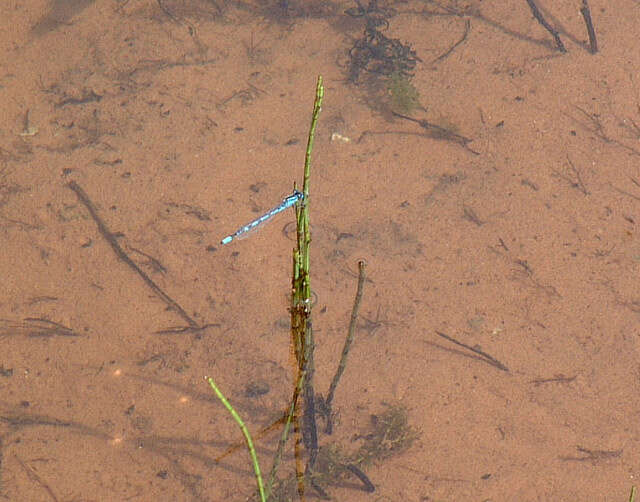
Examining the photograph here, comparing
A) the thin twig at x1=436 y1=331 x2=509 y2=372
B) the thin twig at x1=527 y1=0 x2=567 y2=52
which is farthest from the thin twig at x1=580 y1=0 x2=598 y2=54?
the thin twig at x1=436 y1=331 x2=509 y2=372

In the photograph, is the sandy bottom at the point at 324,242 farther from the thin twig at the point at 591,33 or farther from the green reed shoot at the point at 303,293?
the green reed shoot at the point at 303,293

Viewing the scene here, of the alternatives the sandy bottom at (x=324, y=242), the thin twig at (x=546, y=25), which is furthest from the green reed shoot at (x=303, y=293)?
the thin twig at (x=546, y=25)

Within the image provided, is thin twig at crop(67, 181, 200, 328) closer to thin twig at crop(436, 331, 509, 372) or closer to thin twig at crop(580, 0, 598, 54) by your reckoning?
thin twig at crop(436, 331, 509, 372)

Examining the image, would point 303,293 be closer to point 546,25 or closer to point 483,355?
point 483,355

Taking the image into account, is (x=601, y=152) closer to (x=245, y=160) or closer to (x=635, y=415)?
(x=635, y=415)

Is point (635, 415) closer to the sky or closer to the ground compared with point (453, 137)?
closer to the ground

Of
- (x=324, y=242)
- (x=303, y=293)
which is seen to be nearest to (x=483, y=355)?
(x=324, y=242)

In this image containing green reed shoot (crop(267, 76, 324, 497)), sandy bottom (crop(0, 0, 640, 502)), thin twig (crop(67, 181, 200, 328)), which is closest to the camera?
green reed shoot (crop(267, 76, 324, 497))

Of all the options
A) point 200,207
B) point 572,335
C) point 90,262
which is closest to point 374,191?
point 200,207

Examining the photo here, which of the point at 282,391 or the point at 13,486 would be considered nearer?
the point at 13,486
